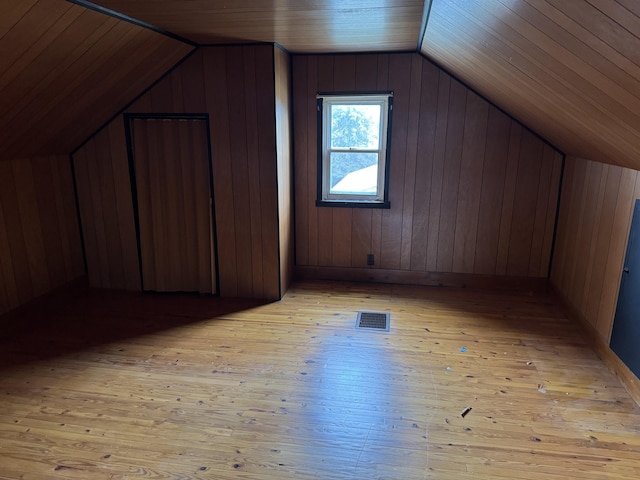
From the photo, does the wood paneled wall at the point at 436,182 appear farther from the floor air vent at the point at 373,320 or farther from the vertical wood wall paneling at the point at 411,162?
the floor air vent at the point at 373,320

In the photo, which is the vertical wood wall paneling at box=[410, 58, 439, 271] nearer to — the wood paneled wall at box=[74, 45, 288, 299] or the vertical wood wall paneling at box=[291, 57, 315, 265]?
the vertical wood wall paneling at box=[291, 57, 315, 265]

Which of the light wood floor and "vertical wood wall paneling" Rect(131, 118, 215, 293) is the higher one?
"vertical wood wall paneling" Rect(131, 118, 215, 293)

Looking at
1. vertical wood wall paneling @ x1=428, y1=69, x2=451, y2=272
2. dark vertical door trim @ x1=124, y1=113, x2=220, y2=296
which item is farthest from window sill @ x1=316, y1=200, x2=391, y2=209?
dark vertical door trim @ x1=124, y1=113, x2=220, y2=296

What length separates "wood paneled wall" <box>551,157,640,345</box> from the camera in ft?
9.60

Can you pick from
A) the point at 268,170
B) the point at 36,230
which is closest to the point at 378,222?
the point at 268,170

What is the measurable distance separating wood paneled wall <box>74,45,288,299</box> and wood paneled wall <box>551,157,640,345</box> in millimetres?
2592

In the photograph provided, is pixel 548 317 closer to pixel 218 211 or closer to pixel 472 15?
pixel 472 15

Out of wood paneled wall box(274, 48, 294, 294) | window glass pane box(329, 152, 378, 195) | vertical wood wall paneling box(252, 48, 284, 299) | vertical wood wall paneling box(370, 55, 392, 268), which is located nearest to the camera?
vertical wood wall paneling box(252, 48, 284, 299)

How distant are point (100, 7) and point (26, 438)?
2.37 m

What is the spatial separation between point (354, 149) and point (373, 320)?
170cm

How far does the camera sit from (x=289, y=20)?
279 centimetres

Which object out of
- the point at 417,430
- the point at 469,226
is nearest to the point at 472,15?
the point at 417,430

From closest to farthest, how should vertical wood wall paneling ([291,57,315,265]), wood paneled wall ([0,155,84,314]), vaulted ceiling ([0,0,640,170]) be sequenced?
vaulted ceiling ([0,0,640,170])
wood paneled wall ([0,155,84,314])
vertical wood wall paneling ([291,57,315,265])

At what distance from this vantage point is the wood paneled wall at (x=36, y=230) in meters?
3.49
